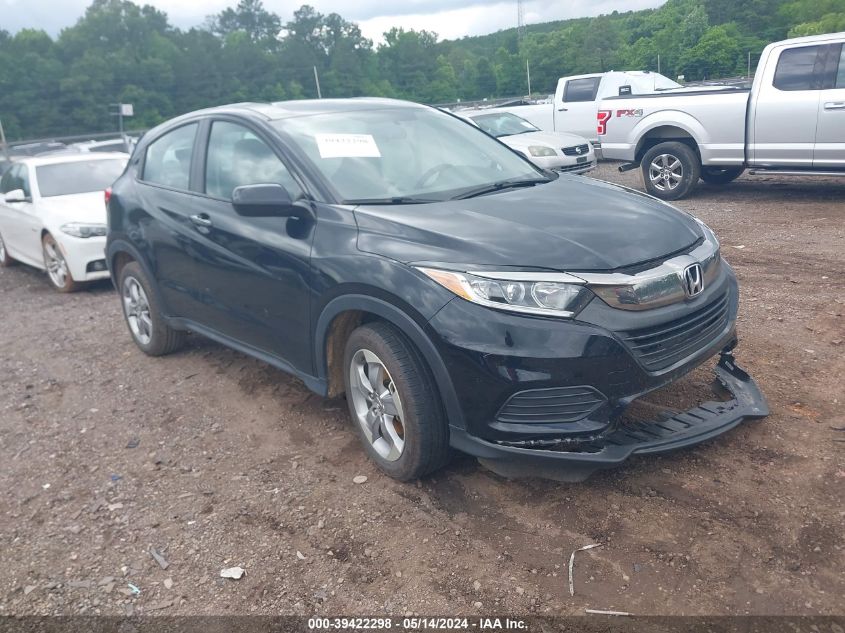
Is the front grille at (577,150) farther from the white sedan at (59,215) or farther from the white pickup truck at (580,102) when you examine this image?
the white sedan at (59,215)

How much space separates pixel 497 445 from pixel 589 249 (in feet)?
3.01

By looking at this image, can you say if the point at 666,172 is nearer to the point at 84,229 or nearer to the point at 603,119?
the point at 603,119

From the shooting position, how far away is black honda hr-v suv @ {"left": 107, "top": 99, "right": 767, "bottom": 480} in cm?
299

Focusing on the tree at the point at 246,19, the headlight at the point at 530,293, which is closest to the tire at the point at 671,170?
the headlight at the point at 530,293

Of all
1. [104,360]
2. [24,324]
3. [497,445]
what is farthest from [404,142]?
[24,324]

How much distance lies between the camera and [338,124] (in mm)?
4215

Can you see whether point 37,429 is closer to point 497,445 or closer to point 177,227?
point 177,227

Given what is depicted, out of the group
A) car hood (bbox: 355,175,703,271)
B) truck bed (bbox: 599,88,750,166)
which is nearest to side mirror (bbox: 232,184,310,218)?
car hood (bbox: 355,175,703,271)

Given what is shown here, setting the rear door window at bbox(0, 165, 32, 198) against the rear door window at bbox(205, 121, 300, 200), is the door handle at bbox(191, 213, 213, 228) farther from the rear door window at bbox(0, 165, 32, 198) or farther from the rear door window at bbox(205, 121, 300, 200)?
the rear door window at bbox(0, 165, 32, 198)

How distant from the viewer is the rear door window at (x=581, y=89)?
15.6m

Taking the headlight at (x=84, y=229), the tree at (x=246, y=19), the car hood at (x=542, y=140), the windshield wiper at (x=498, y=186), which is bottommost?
the headlight at (x=84, y=229)

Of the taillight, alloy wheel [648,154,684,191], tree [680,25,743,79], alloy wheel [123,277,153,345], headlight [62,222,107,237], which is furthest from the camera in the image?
tree [680,25,743,79]

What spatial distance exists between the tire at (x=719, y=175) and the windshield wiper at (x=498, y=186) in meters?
7.68

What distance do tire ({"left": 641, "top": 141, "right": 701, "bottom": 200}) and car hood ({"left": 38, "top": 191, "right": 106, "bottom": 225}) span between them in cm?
744
